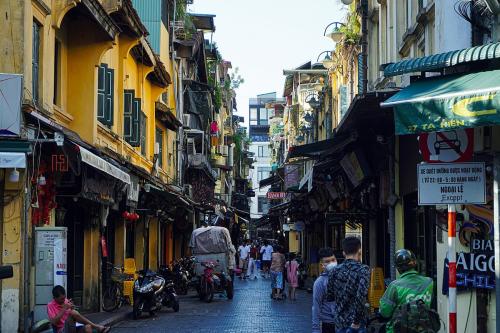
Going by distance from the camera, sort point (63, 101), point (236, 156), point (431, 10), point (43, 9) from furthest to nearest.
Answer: point (236, 156) → point (63, 101) → point (43, 9) → point (431, 10)

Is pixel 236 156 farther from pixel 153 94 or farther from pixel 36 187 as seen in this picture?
pixel 36 187

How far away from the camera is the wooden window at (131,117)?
26.3 metres

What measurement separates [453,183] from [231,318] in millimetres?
12786

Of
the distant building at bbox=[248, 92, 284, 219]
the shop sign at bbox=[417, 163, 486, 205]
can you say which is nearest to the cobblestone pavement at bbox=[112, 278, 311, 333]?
the shop sign at bbox=[417, 163, 486, 205]

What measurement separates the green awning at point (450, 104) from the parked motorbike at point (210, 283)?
17.4 m

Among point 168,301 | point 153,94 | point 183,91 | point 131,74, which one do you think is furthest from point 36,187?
point 183,91

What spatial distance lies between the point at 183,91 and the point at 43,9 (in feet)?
90.4

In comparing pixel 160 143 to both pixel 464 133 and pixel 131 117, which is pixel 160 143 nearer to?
pixel 131 117

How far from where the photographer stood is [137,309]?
2142cm

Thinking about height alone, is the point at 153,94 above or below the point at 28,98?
above

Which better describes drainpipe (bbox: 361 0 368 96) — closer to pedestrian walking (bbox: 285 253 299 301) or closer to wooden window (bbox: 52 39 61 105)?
pedestrian walking (bbox: 285 253 299 301)

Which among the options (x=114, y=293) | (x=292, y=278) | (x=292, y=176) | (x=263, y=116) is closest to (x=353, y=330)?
(x=114, y=293)

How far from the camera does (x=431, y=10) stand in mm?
15828

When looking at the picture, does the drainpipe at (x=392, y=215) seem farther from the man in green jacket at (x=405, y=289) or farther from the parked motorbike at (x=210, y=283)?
the man in green jacket at (x=405, y=289)
